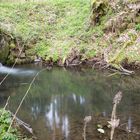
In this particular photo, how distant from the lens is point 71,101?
35.0ft

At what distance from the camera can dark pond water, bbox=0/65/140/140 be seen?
7773 millimetres

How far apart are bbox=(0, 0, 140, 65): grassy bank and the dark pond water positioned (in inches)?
60.9

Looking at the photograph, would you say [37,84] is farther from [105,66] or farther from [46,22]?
[46,22]

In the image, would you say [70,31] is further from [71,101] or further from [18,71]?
[71,101]

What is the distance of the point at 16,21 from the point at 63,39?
402 cm

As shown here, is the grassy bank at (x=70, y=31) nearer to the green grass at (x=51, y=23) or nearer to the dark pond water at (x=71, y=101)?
the green grass at (x=51, y=23)

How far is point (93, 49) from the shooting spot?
17.3 m

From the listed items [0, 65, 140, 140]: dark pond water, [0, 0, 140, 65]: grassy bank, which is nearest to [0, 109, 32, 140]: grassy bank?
[0, 65, 140, 140]: dark pond water

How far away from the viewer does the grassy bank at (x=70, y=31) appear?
53.7 feet

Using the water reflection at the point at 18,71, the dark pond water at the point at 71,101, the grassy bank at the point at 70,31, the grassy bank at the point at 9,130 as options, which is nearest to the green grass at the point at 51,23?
the grassy bank at the point at 70,31

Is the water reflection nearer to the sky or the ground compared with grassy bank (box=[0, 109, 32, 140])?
nearer to the ground

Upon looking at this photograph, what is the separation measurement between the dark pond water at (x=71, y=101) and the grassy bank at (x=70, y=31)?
1.55 m

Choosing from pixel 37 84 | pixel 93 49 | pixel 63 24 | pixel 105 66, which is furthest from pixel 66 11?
pixel 37 84

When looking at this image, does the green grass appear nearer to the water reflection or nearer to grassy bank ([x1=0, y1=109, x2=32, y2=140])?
the water reflection
